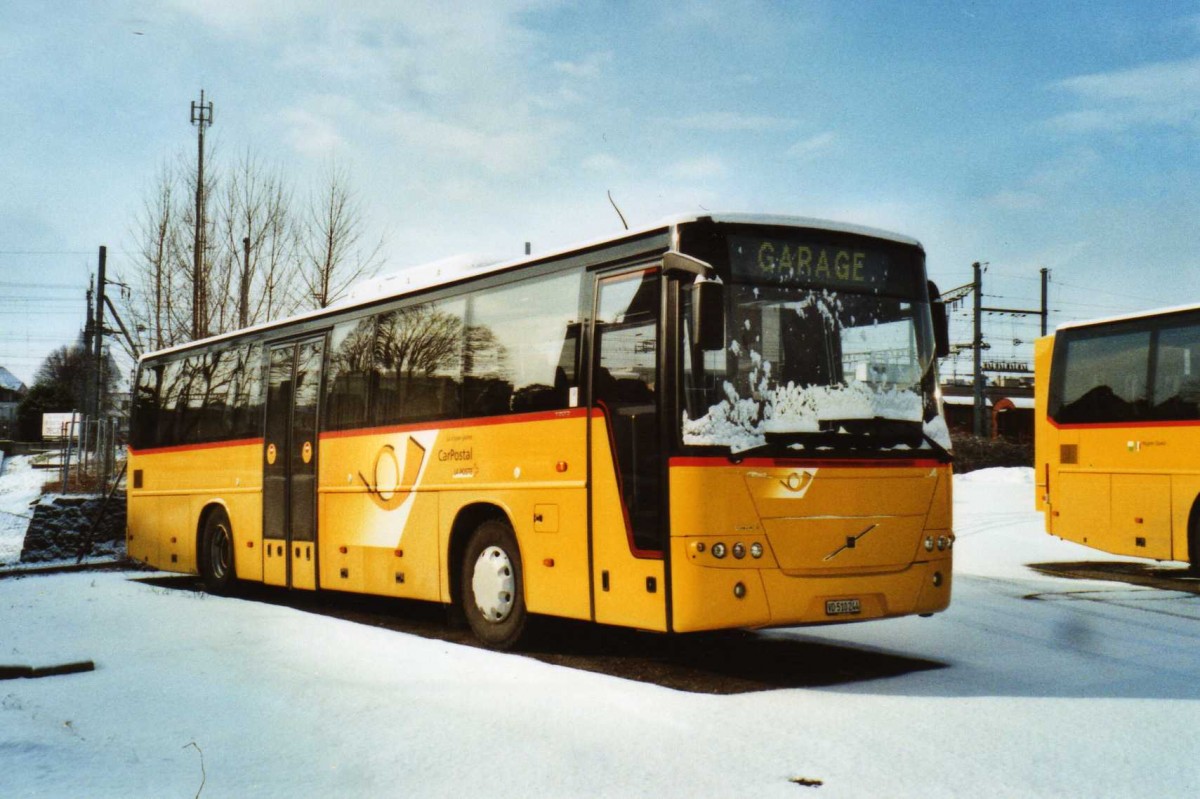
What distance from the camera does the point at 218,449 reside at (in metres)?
15.2

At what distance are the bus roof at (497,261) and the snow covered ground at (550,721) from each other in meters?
3.22

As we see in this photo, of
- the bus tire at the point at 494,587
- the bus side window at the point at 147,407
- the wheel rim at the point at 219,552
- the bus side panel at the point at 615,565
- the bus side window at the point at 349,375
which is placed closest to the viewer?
the bus side panel at the point at 615,565

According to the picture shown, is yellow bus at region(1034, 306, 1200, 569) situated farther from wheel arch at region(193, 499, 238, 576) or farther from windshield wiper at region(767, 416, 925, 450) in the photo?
wheel arch at region(193, 499, 238, 576)

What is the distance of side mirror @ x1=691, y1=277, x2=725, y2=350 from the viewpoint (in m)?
7.66

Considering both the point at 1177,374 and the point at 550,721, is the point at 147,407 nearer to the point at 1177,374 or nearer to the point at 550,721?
the point at 550,721

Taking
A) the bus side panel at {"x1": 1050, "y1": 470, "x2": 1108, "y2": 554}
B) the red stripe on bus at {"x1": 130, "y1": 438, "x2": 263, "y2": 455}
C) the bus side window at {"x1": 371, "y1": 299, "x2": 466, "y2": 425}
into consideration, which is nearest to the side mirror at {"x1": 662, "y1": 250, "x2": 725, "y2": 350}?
the bus side window at {"x1": 371, "y1": 299, "x2": 466, "y2": 425}

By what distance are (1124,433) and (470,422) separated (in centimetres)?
964

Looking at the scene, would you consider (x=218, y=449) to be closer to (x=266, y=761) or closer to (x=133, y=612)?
(x=133, y=612)

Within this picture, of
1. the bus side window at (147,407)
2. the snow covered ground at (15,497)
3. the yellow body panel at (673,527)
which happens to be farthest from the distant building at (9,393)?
the yellow body panel at (673,527)

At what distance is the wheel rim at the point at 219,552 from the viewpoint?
598 inches

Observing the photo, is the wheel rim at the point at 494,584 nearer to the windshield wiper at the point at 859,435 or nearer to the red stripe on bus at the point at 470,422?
the red stripe on bus at the point at 470,422

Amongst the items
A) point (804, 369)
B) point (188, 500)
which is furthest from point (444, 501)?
point (188, 500)

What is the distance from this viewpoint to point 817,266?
28.1 feet

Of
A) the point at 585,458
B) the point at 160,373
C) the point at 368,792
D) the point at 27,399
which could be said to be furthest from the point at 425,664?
the point at 27,399
